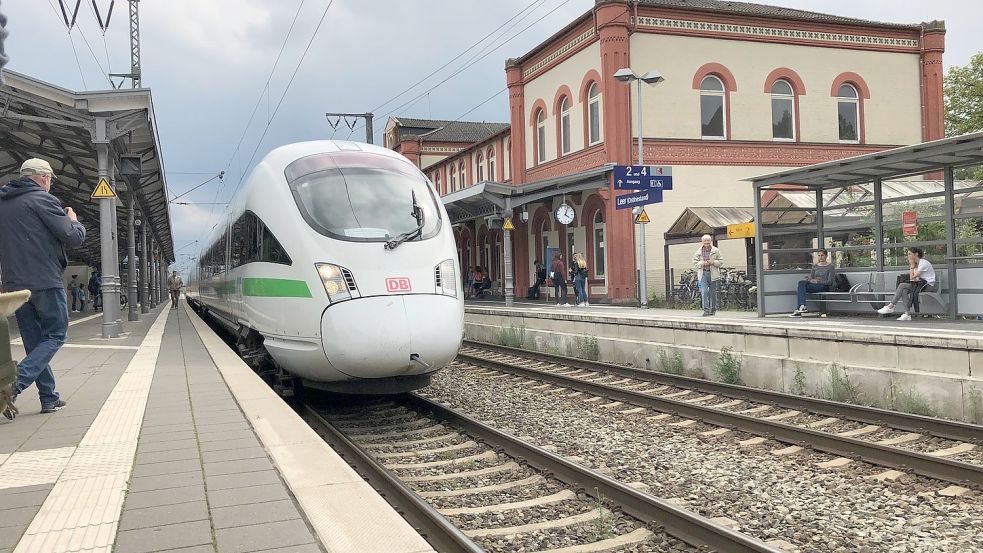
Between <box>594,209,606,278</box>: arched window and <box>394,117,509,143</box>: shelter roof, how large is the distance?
2648 cm

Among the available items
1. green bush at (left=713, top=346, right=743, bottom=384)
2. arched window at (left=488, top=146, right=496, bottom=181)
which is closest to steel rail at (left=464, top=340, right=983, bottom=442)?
green bush at (left=713, top=346, right=743, bottom=384)

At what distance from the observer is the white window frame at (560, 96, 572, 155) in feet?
89.5

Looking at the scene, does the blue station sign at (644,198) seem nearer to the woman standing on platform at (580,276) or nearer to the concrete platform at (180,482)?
the woman standing on platform at (580,276)

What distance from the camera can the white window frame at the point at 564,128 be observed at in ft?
89.5

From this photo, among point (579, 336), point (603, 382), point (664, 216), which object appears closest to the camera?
point (603, 382)

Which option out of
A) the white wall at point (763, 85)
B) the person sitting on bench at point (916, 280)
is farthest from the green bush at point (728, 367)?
the white wall at point (763, 85)

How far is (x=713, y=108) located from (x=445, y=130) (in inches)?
1213

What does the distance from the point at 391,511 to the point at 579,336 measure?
1086 centimetres

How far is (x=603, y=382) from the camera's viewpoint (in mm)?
10406

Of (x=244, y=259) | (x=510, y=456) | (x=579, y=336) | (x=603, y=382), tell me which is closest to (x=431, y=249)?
(x=510, y=456)

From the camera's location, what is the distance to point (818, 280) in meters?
13.6

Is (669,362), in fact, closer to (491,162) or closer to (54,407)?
(54,407)

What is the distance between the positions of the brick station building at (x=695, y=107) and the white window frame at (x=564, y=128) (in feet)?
0.24

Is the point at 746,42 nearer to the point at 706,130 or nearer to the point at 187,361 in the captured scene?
the point at 706,130
